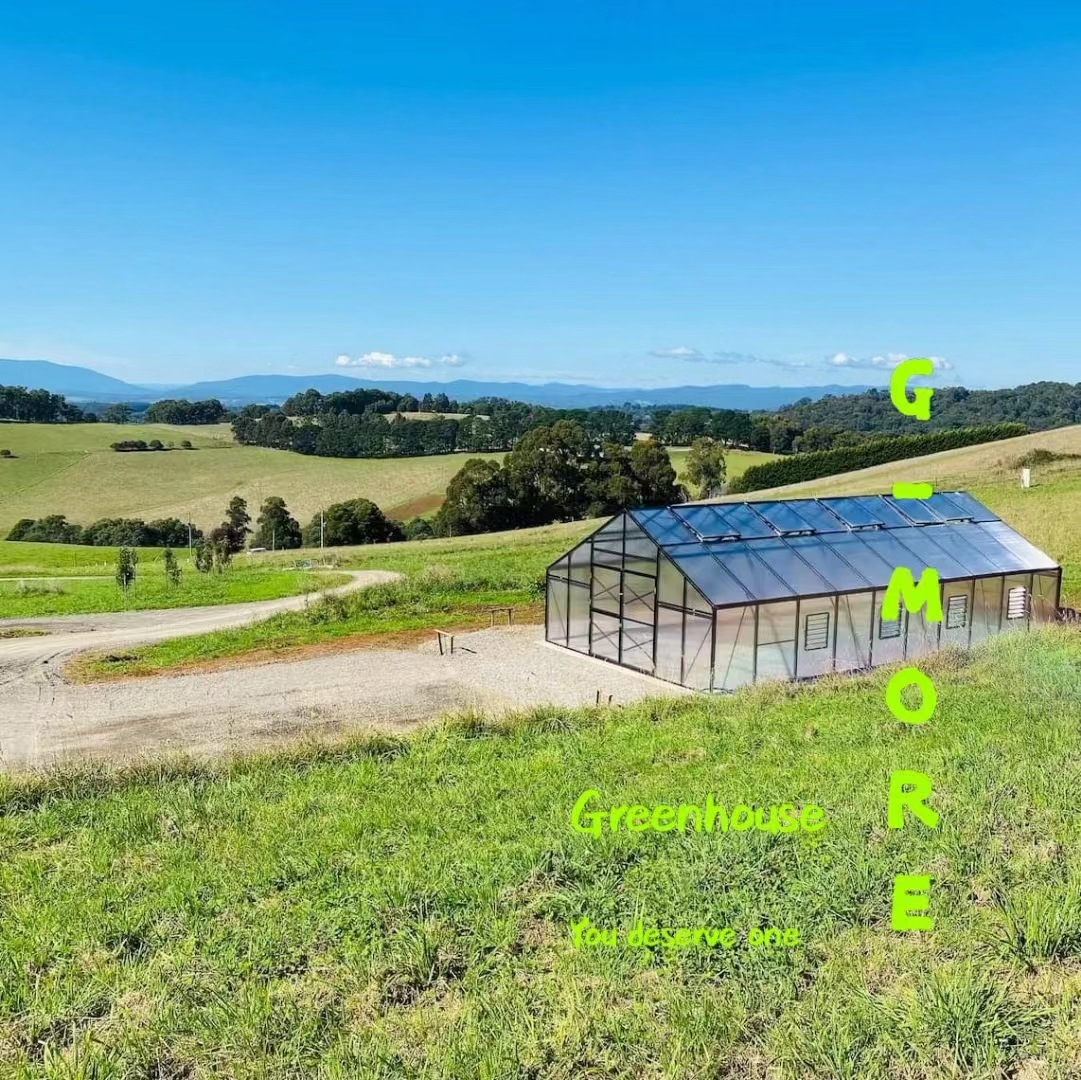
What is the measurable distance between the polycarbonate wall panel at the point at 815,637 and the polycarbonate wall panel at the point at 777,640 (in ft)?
0.63

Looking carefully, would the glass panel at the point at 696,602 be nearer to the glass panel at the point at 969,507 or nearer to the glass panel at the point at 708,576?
the glass panel at the point at 708,576

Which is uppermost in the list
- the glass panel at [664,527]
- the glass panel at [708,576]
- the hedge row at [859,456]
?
the hedge row at [859,456]

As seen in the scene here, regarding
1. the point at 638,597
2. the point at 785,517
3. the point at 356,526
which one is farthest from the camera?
the point at 356,526

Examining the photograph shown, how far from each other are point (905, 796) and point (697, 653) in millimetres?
10297

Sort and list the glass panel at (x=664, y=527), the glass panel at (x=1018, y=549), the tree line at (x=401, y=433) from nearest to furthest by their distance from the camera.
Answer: the glass panel at (x=664, y=527) → the glass panel at (x=1018, y=549) → the tree line at (x=401, y=433)

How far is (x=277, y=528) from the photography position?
72188 mm

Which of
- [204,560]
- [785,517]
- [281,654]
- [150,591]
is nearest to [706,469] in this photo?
Result: [204,560]

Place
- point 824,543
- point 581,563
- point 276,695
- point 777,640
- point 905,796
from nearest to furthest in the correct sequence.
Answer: point 905,796 < point 276,695 < point 777,640 < point 824,543 < point 581,563

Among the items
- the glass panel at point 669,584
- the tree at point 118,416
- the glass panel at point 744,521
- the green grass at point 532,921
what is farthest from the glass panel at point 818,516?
the tree at point 118,416

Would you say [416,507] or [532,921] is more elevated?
[532,921]

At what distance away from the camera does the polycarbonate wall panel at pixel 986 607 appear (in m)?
21.0

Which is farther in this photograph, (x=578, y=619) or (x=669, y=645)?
(x=578, y=619)

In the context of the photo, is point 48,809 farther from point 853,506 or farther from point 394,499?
point 394,499

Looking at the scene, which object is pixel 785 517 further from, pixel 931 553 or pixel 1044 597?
pixel 1044 597
